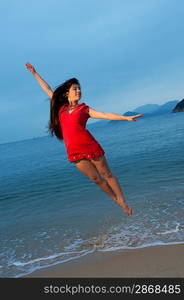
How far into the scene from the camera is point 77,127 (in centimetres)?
501

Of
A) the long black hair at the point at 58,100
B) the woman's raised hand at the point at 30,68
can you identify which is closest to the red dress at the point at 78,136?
the long black hair at the point at 58,100

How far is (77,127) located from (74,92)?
573 millimetres

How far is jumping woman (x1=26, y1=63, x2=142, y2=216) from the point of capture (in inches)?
198

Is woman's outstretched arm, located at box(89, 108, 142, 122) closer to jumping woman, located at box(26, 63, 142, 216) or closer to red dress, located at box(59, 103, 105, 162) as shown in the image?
jumping woman, located at box(26, 63, 142, 216)

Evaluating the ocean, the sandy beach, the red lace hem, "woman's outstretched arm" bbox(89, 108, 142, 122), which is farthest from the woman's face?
the ocean

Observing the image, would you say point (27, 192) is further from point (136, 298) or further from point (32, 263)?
point (136, 298)

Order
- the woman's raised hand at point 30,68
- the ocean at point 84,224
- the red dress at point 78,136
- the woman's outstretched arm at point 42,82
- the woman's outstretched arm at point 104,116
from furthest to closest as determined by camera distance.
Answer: the ocean at point 84,224 → the woman's raised hand at point 30,68 → the woman's outstretched arm at point 42,82 → the red dress at point 78,136 → the woman's outstretched arm at point 104,116

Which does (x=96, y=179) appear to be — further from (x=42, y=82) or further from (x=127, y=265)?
(x=42, y=82)

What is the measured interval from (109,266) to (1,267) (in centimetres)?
207

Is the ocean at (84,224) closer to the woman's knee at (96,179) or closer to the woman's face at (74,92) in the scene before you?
the woman's knee at (96,179)

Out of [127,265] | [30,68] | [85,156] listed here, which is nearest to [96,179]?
[85,156]

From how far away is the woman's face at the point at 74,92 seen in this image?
17.1ft

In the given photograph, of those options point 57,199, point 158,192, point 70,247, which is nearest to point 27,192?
point 57,199

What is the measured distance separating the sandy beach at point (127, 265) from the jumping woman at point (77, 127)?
3.76 ft
